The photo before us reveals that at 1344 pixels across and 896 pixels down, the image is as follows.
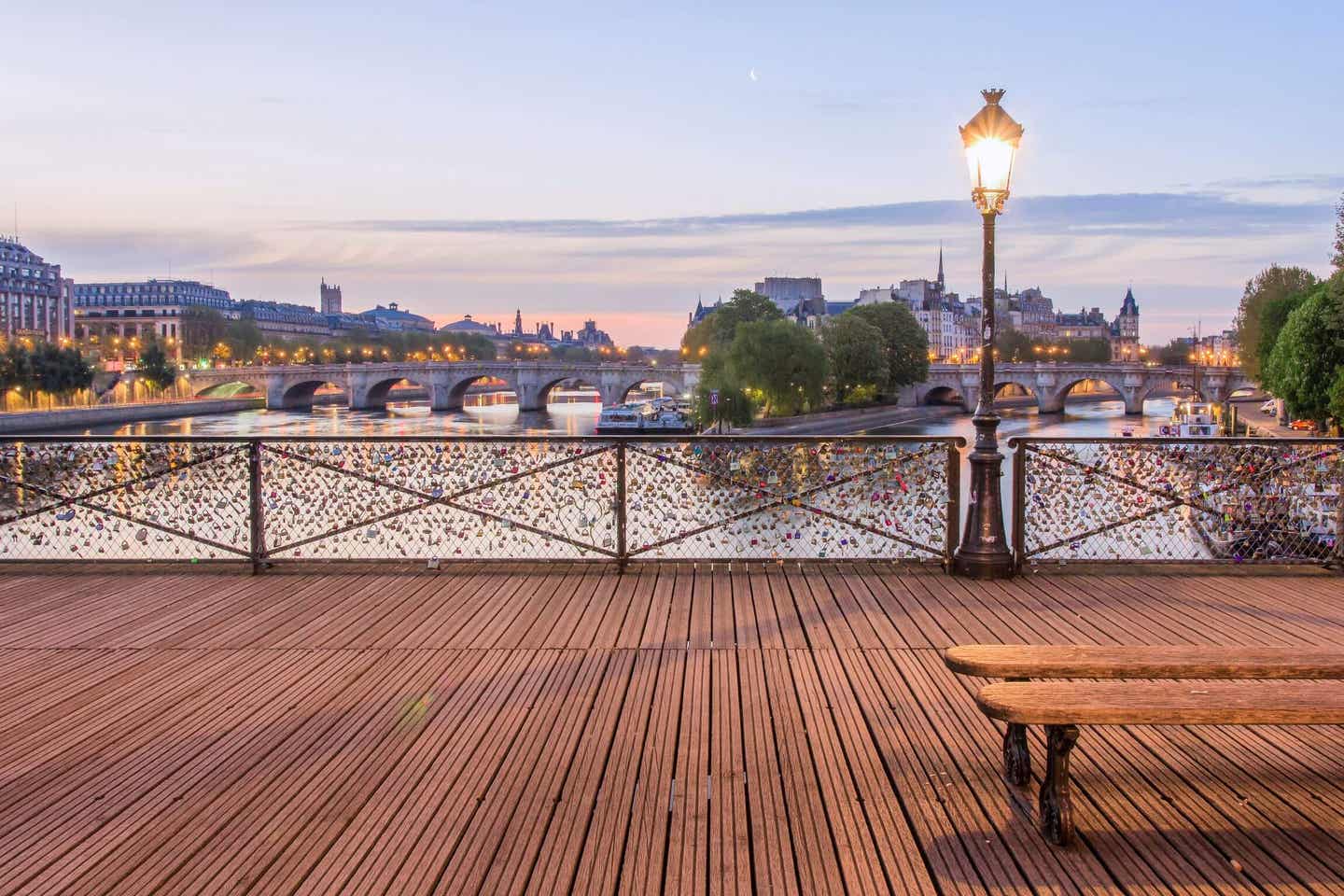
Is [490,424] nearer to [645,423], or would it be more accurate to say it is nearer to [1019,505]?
[645,423]

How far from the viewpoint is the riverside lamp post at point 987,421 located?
8273mm

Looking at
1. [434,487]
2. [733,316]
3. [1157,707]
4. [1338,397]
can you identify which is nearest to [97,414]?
[733,316]

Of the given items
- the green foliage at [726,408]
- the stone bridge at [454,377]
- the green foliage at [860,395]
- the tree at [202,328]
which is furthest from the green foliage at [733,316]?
the tree at [202,328]

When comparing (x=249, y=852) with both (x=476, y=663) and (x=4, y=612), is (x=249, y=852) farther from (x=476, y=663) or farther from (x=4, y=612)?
(x=4, y=612)

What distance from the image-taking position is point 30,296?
13650cm

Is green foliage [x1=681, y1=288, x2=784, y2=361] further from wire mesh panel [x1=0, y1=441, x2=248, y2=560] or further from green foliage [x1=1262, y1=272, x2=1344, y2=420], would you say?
wire mesh panel [x1=0, y1=441, x2=248, y2=560]

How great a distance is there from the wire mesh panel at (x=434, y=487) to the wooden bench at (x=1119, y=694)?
16.2 feet

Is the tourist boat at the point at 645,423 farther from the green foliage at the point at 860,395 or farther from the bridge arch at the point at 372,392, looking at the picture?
the bridge arch at the point at 372,392

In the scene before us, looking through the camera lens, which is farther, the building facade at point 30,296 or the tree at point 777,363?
the building facade at point 30,296

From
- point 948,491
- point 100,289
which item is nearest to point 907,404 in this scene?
point 948,491

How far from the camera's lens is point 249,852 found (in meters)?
3.70

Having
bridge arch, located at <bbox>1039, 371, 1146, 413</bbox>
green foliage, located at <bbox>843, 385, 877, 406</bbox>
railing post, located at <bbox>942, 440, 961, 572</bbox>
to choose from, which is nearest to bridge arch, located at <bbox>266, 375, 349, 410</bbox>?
green foliage, located at <bbox>843, 385, 877, 406</bbox>

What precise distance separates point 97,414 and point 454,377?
29299mm

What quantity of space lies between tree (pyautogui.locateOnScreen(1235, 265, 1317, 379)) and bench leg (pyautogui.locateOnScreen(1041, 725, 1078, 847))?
4935 cm
